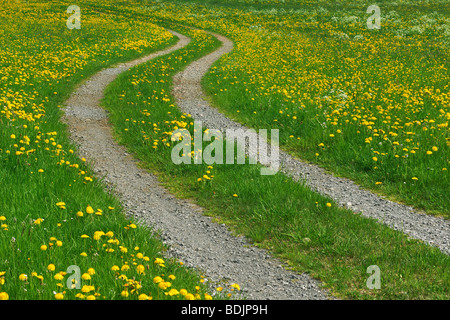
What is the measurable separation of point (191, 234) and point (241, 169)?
251cm

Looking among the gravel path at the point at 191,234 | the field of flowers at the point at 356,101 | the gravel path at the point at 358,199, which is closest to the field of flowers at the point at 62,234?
the gravel path at the point at 191,234

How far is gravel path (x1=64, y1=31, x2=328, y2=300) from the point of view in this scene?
17.0 feet

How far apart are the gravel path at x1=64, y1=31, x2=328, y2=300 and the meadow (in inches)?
9.4

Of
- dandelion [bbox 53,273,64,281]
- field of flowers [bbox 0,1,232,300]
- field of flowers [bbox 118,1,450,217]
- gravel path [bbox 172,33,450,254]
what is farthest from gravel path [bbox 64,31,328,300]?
field of flowers [bbox 118,1,450,217]

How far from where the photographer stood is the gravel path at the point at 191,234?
5.18m

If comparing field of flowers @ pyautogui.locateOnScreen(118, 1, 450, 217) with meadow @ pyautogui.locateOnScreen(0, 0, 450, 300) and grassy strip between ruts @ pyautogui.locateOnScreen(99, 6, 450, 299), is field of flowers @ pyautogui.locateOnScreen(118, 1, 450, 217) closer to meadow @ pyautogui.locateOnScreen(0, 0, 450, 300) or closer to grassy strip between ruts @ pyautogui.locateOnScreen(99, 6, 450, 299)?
meadow @ pyautogui.locateOnScreen(0, 0, 450, 300)

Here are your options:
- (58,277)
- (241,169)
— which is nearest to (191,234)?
(241,169)

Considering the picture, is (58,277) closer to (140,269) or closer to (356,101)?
(140,269)

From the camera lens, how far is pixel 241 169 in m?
8.61

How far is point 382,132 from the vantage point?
10086 mm

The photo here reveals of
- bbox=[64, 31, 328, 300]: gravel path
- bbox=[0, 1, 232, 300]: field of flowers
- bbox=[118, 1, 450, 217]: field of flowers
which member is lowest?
bbox=[64, 31, 328, 300]: gravel path

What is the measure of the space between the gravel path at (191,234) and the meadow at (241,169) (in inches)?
9.4
